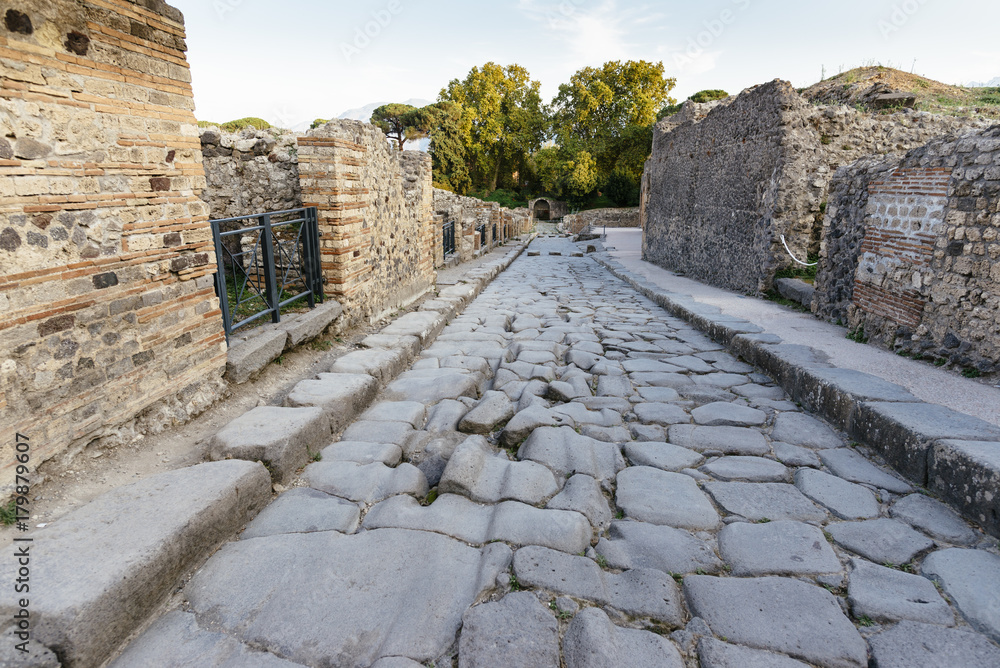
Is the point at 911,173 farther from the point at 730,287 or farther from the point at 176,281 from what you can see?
the point at 176,281

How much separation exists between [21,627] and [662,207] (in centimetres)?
1274

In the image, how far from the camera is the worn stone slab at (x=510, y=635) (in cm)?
155

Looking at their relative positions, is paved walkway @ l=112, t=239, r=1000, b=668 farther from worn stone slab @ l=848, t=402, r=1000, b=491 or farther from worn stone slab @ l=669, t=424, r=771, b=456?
worn stone slab @ l=848, t=402, r=1000, b=491

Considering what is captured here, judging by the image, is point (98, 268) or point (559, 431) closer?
point (98, 268)

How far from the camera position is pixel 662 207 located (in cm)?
1236

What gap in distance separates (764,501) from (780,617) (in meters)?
0.80

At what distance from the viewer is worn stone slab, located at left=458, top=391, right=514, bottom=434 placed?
3258 millimetres

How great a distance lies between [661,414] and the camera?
3.49 metres

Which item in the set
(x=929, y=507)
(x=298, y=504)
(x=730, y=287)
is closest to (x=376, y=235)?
(x=298, y=504)

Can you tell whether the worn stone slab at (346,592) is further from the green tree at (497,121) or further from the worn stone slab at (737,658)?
the green tree at (497,121)

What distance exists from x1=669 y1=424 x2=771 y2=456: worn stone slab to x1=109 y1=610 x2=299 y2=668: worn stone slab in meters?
2.38

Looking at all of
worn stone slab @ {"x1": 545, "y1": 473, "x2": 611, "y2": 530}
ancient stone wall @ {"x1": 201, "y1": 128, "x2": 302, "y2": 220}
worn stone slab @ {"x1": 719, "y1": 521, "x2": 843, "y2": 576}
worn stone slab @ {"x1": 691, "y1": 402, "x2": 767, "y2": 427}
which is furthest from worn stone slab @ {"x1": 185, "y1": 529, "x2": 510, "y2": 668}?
ancient stone wall @ {"x1": 201, "y1": 128, "x2": 302, "y2": 220}

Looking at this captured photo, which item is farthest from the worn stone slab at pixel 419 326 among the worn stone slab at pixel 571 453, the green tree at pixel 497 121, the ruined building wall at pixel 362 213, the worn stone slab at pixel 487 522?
the green tree at pixel 497 121

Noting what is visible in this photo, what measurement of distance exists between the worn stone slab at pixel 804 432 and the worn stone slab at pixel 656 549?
1341 millimetres
